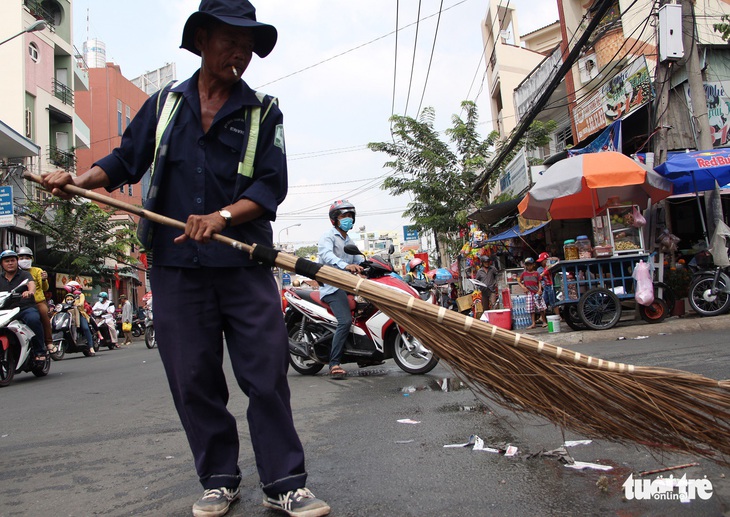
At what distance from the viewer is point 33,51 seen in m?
23.8

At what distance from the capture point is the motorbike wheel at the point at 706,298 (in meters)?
8.07

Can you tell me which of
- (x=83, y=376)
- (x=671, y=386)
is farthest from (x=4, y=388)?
(x=671, y=386)

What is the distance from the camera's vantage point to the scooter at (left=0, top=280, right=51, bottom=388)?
6906mm

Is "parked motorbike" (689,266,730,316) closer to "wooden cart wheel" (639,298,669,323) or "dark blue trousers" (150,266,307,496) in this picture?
"wooden cart wheel" (639,298,669,323)

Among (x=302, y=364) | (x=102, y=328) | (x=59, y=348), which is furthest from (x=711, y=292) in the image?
(x=102, y=328)

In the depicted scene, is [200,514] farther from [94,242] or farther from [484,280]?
[94,242]

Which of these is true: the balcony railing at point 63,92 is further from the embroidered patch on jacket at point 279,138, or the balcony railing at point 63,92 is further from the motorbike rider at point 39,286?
the embroidered patch on jacket at point 279,138

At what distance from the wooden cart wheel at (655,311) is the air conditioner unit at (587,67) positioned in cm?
890

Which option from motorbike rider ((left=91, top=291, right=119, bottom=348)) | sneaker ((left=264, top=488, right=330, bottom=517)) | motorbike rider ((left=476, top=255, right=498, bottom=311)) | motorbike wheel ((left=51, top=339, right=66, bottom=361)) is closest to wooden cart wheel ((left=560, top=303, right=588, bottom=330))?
motorbike rider ((left=476, top=255, right=498, bottom=311))

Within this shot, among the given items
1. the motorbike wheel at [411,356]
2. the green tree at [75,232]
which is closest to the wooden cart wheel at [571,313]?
the motorbike wheel at [411,356]

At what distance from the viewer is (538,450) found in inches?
108

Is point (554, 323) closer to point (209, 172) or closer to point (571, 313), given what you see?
point (571, 313)

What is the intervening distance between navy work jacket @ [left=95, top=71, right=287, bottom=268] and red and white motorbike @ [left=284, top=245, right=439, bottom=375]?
3.15 meters

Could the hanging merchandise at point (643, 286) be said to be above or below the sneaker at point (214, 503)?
above
